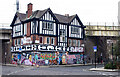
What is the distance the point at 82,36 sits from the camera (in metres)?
54.3

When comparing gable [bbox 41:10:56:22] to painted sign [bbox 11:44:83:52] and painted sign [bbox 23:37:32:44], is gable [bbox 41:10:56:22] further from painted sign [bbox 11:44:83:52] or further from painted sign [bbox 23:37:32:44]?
painted sign [bbox 11:44:83:52]

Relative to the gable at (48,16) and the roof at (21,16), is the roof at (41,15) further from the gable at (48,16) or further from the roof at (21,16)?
the gable at (48,16)

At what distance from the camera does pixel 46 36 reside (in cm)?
4594

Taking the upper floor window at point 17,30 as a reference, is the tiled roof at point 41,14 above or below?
above

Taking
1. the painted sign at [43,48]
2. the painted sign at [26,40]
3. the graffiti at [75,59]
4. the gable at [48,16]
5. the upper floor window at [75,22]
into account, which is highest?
the gable at [48,16]

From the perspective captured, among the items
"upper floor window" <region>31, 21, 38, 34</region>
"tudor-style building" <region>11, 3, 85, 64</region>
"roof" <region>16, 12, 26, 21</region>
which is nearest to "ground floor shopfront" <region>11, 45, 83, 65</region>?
"tudor-style building" <region>11, 3, 85, 64</region>

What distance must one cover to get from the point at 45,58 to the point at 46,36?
4.48 m

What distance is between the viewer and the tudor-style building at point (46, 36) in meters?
44.6

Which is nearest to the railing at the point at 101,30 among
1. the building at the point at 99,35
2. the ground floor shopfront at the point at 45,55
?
the building at the point at 99,35

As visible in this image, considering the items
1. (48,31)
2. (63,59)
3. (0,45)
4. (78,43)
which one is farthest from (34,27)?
(0,45)

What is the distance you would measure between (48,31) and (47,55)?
4913 millimetres

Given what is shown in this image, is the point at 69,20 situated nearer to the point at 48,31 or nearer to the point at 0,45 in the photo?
the point at 48,31

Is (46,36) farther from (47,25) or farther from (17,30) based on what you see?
(17,30)

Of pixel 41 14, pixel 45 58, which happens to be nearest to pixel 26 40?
pixel 45 58
